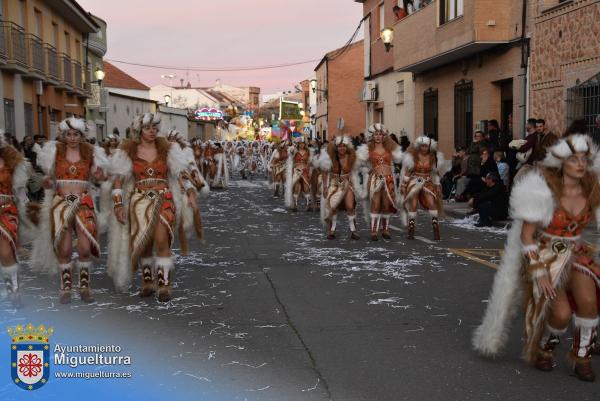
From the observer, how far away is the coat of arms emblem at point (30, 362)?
15.0 feet

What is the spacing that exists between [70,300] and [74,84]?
2780 centimetres

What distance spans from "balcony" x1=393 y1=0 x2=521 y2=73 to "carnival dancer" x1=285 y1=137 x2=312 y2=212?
541 cm

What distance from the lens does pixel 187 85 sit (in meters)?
108

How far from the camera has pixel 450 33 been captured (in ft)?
66.3

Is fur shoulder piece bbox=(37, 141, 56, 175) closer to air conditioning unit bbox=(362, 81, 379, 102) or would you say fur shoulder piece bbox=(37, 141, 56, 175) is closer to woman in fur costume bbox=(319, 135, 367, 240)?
woman in fur costume bbox=(319, 135, 367, 240)

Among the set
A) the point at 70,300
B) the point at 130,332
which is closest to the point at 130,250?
the point at 70,300

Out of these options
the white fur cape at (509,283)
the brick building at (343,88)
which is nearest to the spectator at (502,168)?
the white fur cape at (509,283)

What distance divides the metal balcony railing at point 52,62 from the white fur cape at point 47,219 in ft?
72.3

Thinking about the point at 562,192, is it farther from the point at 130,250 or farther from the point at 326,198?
the point at 326,198

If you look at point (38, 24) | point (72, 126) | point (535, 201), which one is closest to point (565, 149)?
point (535, 201)

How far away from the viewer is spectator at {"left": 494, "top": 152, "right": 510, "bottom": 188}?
1488 centimetres

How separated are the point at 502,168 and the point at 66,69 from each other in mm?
22364

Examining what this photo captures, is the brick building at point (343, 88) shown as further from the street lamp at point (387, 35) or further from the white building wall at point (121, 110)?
the street lamp at point (387, 35)

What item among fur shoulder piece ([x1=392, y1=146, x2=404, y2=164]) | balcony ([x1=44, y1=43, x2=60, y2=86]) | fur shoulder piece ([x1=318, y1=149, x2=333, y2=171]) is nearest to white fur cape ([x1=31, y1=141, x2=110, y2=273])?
fur shoulder piece ([x1=318, y1=149, x2=333, y2=171])
